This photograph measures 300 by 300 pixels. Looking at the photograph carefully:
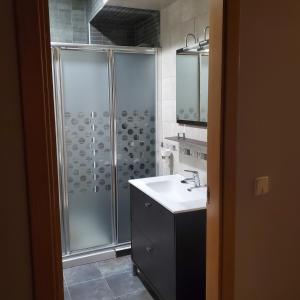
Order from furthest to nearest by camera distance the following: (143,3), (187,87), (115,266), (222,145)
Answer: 1. (115,266)
2. (143,3)
3. (187,87)
4. (222,145)

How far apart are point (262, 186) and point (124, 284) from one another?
1729 millimetres

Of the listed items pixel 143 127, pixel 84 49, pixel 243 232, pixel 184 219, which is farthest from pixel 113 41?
pixel 243 232

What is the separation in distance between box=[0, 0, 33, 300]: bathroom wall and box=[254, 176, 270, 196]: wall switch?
1.04 metres

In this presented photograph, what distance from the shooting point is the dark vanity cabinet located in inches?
82.7

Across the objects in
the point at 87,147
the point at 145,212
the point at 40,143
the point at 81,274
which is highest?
the point at 40,143

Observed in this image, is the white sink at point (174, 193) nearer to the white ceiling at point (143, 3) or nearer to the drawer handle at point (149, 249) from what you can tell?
the drawer handle at point (149, 249)

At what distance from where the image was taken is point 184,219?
82.2 inches

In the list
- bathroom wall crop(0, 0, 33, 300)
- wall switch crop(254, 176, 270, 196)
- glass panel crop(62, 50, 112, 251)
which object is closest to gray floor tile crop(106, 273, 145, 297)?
glass panel crop(62, 50, 112, 251)

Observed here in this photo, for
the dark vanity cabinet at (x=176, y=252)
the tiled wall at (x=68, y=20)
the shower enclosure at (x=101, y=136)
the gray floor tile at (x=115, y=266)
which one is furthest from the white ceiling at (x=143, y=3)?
the gray floor tile at (x=115, y=266)

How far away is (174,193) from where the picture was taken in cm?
271

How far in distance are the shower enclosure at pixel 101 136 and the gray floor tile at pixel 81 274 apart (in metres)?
0.13

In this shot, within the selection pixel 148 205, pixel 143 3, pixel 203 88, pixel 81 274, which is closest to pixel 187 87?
pixel 203 88

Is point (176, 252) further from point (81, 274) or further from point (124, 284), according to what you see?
point (81, 274)

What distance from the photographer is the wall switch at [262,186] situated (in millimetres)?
1576
